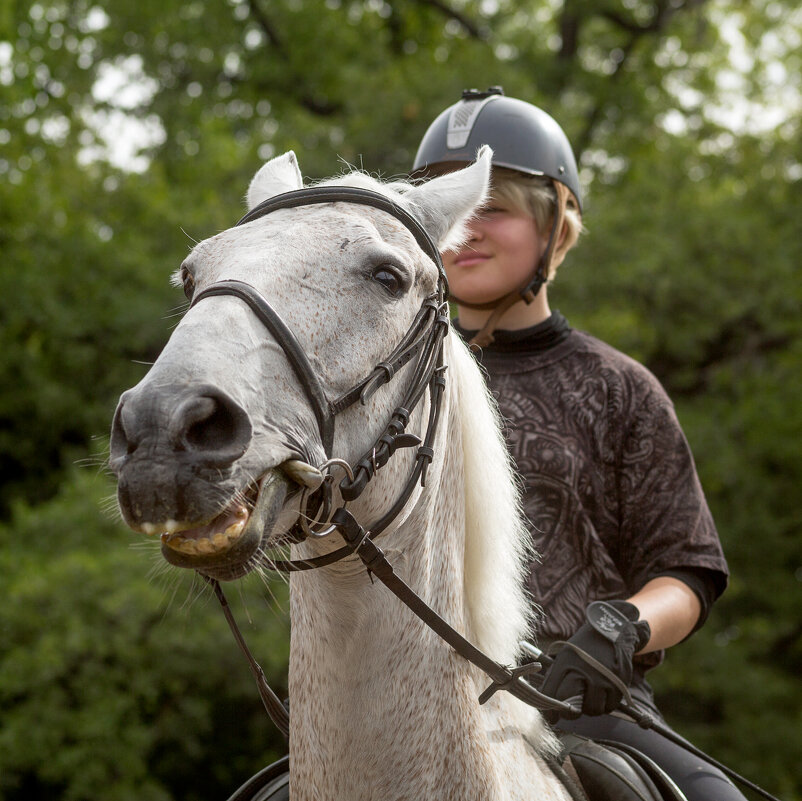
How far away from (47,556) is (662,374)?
7705 mm

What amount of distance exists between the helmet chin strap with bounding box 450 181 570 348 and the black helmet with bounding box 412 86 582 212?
183 millimetres

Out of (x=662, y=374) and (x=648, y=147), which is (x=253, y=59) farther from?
(x=662, y=374)

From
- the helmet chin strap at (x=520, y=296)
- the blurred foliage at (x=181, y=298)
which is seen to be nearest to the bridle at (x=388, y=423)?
the helmet chin strap at (x=520, y=296)

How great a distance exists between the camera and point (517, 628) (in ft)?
7.37

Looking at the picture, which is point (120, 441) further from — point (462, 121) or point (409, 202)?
point (462, 121)

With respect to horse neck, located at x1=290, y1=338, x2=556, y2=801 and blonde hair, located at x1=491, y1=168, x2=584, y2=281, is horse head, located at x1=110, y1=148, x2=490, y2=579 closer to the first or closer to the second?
horse neck, located at x1=290, y1=338, x2=556, y2=801

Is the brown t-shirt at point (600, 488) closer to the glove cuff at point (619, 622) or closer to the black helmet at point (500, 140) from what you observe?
the glove cuff at point (619, 622)

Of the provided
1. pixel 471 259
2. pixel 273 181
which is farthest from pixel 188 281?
pixel 471 259

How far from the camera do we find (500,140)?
10.3 feet

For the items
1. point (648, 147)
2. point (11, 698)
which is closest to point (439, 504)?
point (11, 698)

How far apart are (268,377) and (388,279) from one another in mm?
400

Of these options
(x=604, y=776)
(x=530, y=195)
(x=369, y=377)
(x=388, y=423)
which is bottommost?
(x=604, y=776)

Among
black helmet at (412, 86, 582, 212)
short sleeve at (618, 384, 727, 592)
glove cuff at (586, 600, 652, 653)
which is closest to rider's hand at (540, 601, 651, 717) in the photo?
glove cuff at (586, 600, 652, 653)

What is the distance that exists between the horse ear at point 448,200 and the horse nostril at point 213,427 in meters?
0.86
